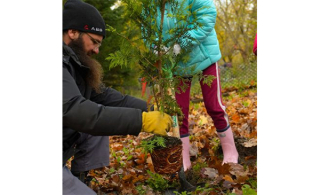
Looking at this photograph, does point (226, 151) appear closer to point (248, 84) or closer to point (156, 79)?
point (156, 79)

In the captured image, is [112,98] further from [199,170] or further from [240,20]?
[240,20]

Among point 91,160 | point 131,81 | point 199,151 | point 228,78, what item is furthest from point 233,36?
point 91,160

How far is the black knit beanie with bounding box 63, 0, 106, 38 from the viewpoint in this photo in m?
2.53

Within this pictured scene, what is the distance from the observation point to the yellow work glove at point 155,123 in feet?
6.60

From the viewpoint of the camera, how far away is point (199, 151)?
356cm

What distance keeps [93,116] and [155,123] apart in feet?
1.35

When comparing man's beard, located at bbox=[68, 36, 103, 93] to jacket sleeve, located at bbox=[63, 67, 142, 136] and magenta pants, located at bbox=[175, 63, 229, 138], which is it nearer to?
jacket sleeve, located at bbox=[63, 67, 142, 136]

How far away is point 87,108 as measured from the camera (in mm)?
1888

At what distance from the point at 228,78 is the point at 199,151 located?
291 inches

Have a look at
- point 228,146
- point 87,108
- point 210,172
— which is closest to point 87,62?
point 87,108

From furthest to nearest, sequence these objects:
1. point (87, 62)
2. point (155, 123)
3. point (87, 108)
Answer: point (87, 62), point (155, 123), point (87, 108)

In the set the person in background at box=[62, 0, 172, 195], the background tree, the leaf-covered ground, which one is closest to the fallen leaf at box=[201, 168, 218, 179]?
the leaf-covered ground

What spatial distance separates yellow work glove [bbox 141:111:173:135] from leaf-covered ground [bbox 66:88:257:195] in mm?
263

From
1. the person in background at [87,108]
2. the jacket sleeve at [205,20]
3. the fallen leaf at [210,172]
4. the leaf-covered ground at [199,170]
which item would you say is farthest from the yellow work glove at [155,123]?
the jacket sleeve at [205,20]
